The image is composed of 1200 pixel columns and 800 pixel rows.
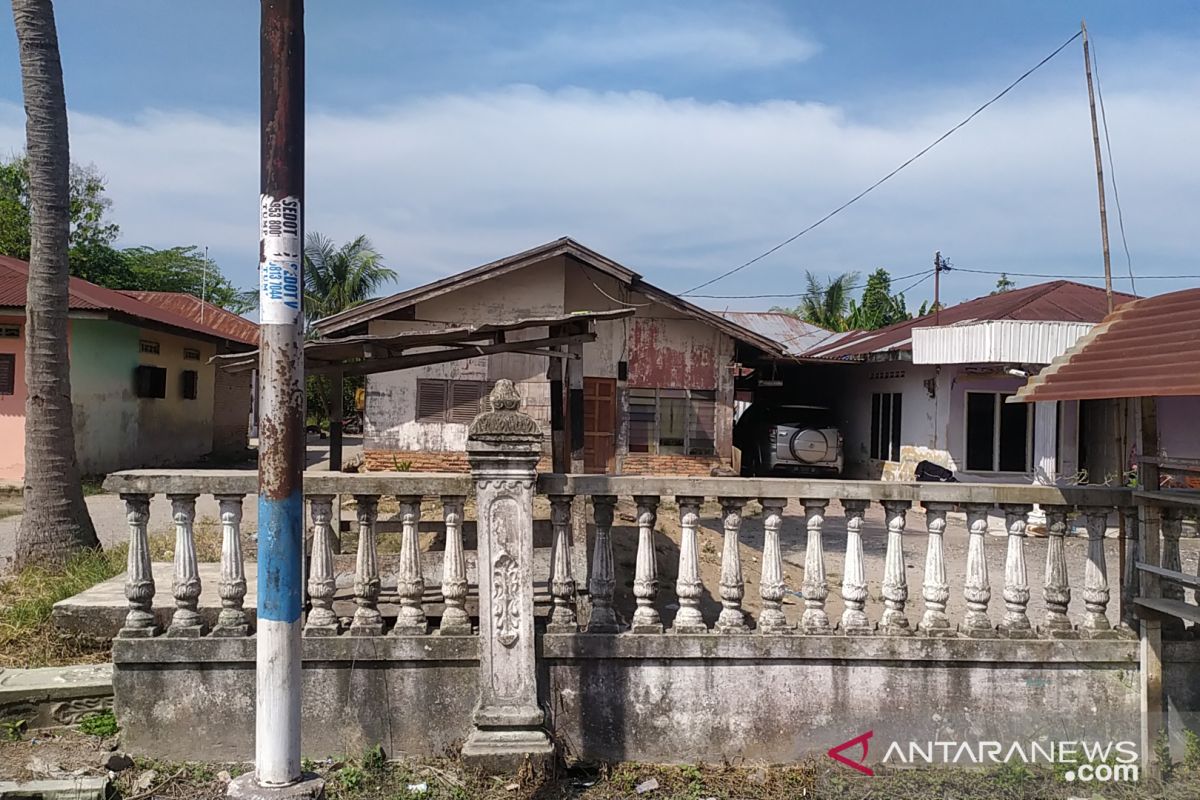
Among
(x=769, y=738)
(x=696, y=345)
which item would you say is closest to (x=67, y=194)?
(x=769, y=738)

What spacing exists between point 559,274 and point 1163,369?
Answer: 39.7 ft

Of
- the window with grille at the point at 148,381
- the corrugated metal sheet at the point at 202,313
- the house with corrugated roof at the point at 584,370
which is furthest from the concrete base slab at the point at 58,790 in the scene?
the corrugated metal sheet at the point at 202,313

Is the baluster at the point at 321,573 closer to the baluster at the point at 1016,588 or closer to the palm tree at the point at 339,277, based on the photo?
the baluster at the point at 1016,588

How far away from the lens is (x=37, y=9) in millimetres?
6977

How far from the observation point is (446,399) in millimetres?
15312

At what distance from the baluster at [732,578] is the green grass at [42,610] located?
11.7ft

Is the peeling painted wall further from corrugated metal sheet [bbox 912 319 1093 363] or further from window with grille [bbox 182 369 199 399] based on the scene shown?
window with grille [bbox 182 369 199 399]

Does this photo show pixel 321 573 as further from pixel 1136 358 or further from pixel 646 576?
pixel 1136 358

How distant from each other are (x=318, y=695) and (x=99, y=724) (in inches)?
47.8

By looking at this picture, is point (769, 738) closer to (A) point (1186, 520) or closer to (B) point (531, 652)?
(B) point (531, 652)

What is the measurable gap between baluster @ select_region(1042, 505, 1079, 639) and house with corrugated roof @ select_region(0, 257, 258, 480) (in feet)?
38.2

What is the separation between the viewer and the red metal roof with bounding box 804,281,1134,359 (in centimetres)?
1460

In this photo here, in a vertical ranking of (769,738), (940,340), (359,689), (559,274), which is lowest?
(769,738)

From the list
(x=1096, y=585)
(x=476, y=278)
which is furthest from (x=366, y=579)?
(x=476, y=278)
